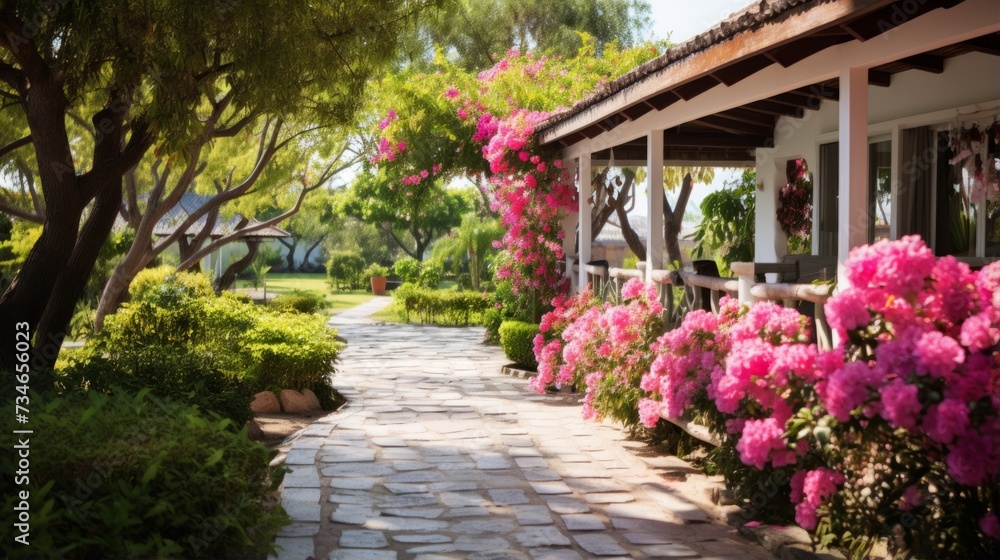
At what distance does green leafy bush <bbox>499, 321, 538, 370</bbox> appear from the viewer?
45.9 feet

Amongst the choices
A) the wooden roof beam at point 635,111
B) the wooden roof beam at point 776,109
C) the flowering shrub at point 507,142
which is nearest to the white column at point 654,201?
the wooden roof beam at point 635,111

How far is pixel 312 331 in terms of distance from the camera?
11562mm

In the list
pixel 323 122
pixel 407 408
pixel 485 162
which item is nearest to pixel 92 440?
pixel 407 408

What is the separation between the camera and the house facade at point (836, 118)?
5.26 metres

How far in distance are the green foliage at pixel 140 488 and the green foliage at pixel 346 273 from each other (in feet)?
131

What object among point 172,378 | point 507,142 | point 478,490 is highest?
point 507,142

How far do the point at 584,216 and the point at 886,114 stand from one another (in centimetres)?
459

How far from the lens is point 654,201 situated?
9586 mm

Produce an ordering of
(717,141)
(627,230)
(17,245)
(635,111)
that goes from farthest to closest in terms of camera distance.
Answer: (17,245), (627,230), (717,141), (635,111)

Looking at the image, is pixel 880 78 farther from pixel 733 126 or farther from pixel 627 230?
pixel 627 230

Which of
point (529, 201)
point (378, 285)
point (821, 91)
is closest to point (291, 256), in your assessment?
point (378, 285)

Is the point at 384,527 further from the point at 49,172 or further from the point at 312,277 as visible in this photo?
the point at 312,277

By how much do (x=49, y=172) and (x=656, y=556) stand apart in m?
6.01

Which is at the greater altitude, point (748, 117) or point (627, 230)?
point (748, 117)
